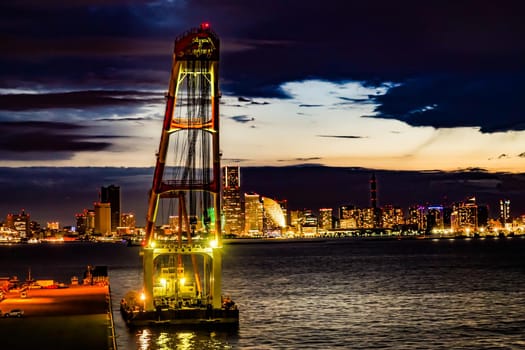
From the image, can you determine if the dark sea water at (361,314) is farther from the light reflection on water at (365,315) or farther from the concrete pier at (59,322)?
the concrete pier at (59,322)

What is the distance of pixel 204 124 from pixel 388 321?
19.2 metres

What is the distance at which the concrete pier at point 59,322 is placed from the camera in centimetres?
3844

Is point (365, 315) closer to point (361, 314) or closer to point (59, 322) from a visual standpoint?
point (361, 314)

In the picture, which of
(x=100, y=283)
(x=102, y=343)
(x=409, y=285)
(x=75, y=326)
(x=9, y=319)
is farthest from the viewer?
(x=409, y=285)

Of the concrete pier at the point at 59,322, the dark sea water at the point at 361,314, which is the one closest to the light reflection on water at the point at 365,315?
the dark sea water at the point at 361,314

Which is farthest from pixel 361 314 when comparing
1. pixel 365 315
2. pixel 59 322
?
pixel 59 322

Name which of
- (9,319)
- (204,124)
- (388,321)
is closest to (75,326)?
(9,319)

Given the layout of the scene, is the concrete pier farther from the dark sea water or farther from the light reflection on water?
the light reflection on water

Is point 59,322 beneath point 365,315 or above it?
above

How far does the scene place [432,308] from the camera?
2665 inches

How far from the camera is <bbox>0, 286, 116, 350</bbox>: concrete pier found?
38.4 metres

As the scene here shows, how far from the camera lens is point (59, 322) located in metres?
45.9

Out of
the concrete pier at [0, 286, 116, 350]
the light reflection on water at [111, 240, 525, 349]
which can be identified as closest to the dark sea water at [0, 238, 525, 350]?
the light reflection on water at [111, 240, 525, 349]

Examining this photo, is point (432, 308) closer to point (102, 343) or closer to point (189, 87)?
point (189, 87)
